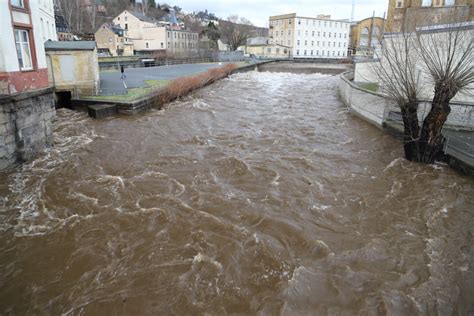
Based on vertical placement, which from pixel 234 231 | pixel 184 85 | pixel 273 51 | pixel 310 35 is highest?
pixel 310 35

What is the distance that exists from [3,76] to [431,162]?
13958mm

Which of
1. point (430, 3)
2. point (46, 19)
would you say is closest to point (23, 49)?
point (46, 19)

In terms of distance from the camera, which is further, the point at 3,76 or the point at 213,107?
the point at 213,107

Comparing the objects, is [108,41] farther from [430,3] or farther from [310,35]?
[430,3]

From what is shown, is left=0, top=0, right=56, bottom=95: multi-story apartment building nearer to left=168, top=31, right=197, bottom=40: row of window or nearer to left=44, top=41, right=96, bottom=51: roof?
left=44, top=41, right=96, bottom=51: roof

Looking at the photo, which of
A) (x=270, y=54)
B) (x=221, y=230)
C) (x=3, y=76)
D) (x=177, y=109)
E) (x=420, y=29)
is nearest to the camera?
(x=221, y=230)

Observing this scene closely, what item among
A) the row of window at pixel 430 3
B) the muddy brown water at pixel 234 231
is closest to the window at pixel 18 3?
the muddy brown water at pixel 234 231

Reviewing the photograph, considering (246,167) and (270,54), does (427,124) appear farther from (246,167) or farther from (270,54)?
(270,54)

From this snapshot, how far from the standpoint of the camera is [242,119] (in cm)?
1908

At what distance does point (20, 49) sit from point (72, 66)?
10.1 m

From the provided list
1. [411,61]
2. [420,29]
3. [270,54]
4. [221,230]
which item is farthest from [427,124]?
[270,54]

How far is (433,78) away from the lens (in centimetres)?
1072

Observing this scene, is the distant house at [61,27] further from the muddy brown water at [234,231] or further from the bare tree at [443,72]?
the bare tree at [443,72]

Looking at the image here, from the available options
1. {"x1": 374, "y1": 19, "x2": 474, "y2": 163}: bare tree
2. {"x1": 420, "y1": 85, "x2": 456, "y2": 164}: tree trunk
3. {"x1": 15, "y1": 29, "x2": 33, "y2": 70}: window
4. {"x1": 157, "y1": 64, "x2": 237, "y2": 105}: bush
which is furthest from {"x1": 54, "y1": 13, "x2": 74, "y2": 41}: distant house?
{"x1": 420, "y1": 85, "x2": 456, "y2": 164}: tree trunk
